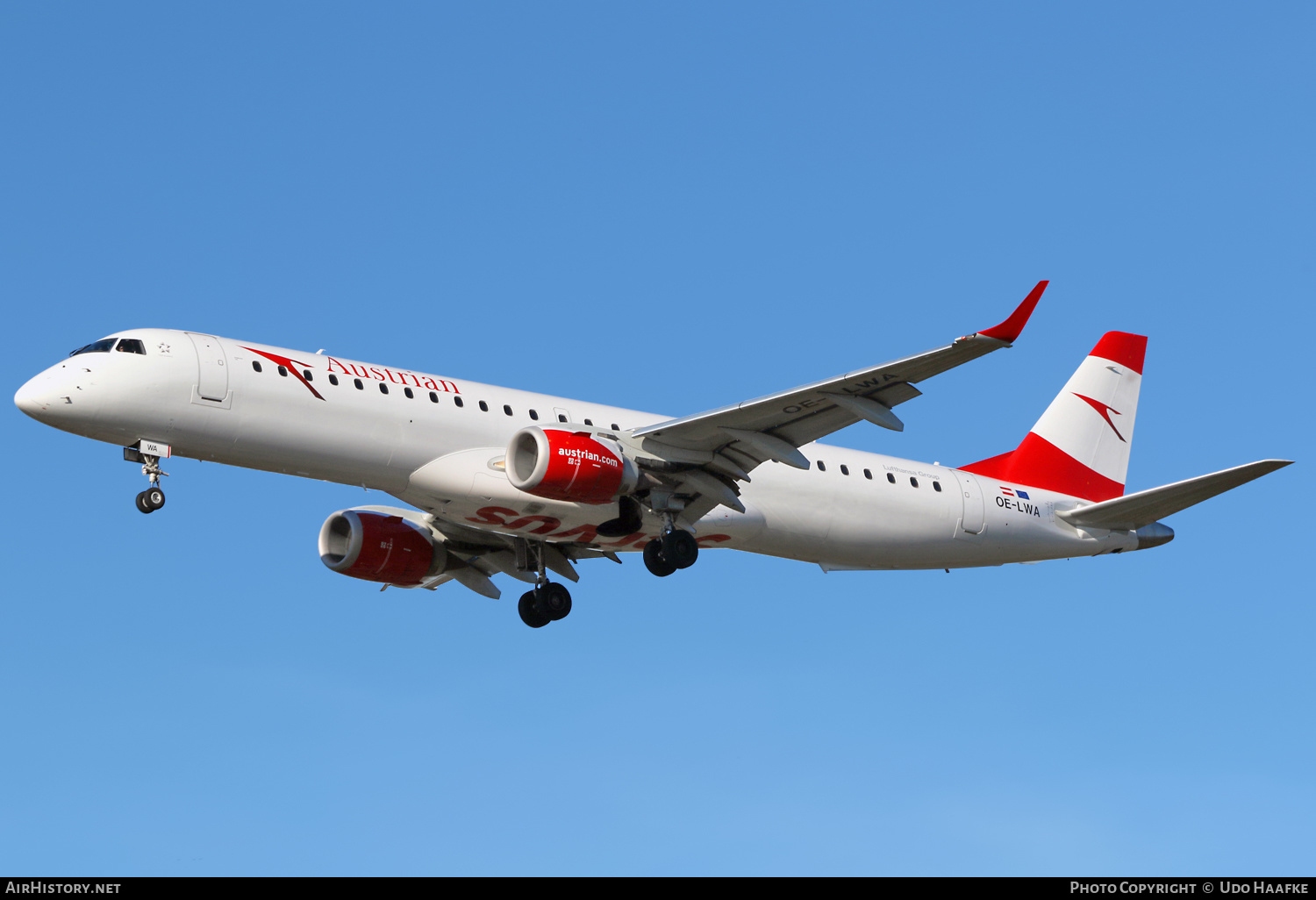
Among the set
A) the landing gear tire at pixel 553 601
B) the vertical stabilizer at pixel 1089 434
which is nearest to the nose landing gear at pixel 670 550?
the landing gear tire at pixel 553 601

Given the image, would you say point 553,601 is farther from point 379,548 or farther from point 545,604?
point 379,548

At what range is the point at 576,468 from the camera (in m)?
32.1

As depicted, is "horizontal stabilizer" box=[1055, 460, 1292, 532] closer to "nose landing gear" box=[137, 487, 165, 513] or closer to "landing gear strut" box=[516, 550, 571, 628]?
"landing gear strut" box=[516, 550, 571, 628]

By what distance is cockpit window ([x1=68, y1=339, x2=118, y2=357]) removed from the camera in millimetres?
31125

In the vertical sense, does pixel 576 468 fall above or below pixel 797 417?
below

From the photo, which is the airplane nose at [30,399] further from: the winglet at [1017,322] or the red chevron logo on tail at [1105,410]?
the red chevron logo on tail at [1105,410]

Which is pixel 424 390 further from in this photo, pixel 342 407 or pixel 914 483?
pixel 914 483

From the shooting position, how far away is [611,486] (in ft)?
107

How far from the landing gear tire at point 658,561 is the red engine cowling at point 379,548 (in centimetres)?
580

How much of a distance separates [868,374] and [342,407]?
997 cm

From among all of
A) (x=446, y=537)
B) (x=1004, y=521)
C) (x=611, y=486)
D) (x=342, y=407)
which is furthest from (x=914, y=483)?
(x=342, y=407)

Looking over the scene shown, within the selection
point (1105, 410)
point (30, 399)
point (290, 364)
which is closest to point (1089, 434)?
point (1105, 410)

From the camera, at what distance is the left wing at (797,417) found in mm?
29141

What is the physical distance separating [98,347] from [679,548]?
1196cm
